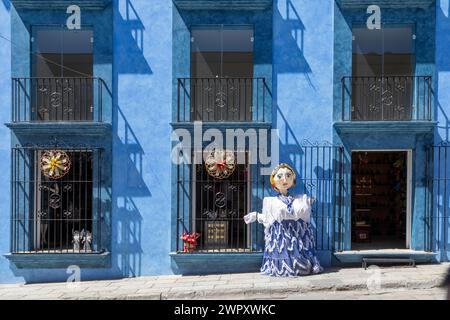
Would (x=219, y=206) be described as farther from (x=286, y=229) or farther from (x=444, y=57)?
(x=444, y=57)

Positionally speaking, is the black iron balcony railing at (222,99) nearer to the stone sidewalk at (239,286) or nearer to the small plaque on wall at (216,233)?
the small plaque on wall at (216,233)

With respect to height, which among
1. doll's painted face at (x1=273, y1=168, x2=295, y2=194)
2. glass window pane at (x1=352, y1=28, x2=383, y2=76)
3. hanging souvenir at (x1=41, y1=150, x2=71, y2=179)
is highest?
glass window pane at (x1=352, y1=28, x2=383, y2=76)

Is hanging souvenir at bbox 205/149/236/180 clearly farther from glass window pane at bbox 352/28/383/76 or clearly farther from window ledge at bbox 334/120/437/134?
glass window pane at bbox 352/28/383/76

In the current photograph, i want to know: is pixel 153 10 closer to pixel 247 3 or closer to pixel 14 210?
pixel 247 3

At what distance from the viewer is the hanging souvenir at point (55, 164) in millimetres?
9609

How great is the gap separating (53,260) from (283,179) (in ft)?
16.4

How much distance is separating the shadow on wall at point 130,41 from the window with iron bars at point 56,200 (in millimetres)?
1886

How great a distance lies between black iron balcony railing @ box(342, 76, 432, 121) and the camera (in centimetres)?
988

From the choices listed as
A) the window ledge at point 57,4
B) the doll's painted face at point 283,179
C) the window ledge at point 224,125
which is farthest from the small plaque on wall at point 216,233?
the window ledge at point 57,4

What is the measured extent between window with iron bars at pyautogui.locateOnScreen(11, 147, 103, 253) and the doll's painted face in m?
3.70

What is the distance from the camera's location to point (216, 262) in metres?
9.57

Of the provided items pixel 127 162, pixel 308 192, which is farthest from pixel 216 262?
pixel 127 162

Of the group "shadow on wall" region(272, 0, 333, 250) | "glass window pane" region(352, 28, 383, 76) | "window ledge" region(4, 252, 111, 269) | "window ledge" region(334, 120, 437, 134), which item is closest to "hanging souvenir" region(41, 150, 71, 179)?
"window ledge" region(4, 252, 111, 269)
